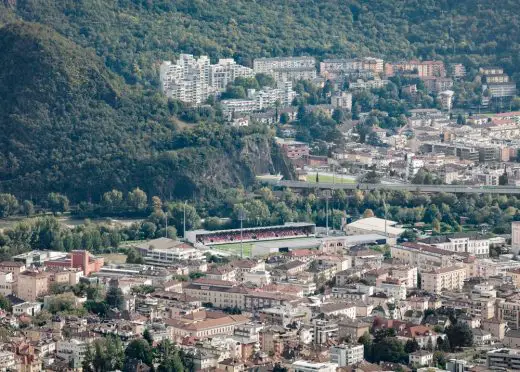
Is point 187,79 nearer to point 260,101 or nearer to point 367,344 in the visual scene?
point 260,101

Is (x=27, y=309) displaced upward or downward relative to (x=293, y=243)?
upward

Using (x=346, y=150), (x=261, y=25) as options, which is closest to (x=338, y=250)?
(x=346, y=150)

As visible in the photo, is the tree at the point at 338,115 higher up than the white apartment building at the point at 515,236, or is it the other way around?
the tree at the point at 338,115

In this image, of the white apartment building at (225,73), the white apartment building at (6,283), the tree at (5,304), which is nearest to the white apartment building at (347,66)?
the white apartment building at (225,73)

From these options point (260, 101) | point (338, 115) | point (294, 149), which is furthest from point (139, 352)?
point (338, 115)

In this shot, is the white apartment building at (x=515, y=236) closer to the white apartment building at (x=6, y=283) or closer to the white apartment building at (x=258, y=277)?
the white apartment building at (x=258, y=277)

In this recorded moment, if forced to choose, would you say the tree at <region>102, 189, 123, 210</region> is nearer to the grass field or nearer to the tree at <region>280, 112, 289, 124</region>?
the grass field
